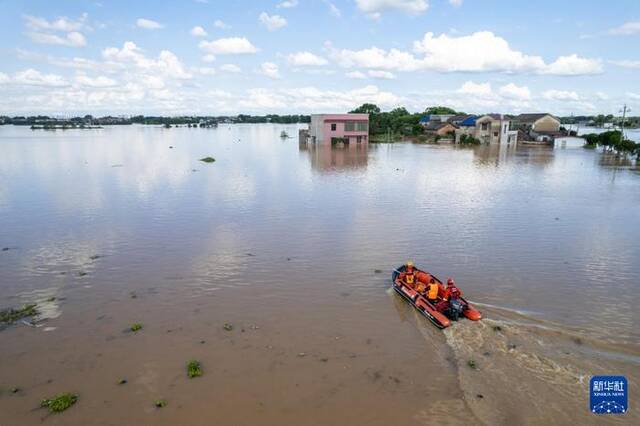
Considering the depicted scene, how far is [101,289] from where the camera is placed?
16.5 m

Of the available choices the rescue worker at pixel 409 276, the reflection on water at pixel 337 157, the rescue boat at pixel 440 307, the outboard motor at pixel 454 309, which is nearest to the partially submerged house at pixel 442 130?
the reflection on water at pixel 337 157

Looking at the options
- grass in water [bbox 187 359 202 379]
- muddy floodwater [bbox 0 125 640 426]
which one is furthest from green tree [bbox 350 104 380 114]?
grass in water [bbox 187 359 202 379]

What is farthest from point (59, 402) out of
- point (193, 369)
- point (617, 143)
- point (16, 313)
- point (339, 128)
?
point (617, 143)

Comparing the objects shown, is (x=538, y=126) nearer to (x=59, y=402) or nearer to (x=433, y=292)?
(x=433, y=292)

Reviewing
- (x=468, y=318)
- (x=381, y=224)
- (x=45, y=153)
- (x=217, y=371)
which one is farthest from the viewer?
(x=45, y=153)

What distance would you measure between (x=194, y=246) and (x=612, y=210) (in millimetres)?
28271

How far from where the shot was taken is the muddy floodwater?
10.4 meters

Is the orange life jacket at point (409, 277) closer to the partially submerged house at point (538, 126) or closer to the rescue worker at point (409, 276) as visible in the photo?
the rescue worker at point (409, 276)

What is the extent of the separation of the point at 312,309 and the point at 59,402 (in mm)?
8039

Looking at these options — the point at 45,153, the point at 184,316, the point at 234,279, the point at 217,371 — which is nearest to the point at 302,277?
the point at 234,279

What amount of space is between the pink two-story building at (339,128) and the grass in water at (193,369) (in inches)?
2801

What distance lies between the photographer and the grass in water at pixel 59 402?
32.9ft

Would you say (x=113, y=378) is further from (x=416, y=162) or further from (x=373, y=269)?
(x=416, y=162)

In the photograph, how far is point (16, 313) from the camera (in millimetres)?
14438
